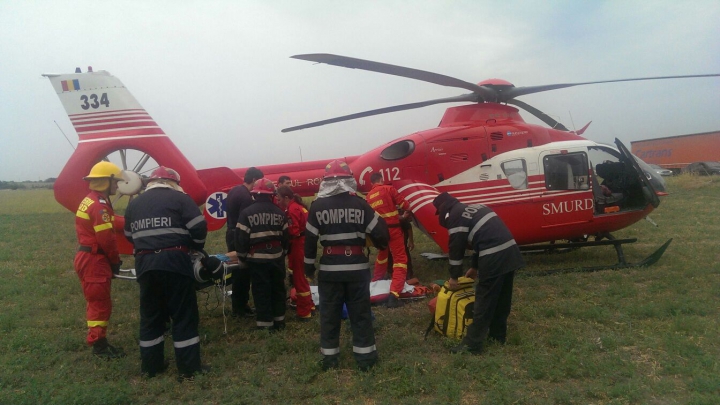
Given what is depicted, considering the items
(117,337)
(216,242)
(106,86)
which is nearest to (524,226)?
(117,337)

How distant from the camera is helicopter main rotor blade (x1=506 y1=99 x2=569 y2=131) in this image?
8202mm

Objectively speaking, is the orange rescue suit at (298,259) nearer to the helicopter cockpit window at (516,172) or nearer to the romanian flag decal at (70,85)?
the helicopter cockpit window at (516,172)

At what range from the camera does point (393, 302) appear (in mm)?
6430

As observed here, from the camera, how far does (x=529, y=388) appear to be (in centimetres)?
388

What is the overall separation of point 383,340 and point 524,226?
12.5ft

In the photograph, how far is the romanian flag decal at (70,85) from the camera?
7219 mm

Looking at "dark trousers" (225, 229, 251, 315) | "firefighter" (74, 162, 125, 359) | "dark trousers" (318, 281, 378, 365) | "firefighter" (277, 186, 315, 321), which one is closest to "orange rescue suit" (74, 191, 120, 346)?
"firefighter" (74, 162, 125, 359)

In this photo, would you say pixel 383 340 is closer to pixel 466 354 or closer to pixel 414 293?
pixel 466 354

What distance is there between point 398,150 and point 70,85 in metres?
5.66

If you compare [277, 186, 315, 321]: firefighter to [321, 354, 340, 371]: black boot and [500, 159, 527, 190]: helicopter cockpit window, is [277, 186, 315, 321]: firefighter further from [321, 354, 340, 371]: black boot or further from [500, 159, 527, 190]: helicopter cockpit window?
[500, 159, 527, 190]: helicopter cockpit window

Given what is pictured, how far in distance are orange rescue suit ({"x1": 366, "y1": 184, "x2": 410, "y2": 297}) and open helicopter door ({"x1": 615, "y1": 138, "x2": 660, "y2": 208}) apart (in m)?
4.11

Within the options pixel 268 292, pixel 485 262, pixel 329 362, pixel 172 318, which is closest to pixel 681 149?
pixel 485 262

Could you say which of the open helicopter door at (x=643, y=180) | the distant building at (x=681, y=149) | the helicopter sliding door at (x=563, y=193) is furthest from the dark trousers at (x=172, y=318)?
the distant building at (x=681, y=149)

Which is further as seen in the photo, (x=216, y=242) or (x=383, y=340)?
(x=216, y=242)
